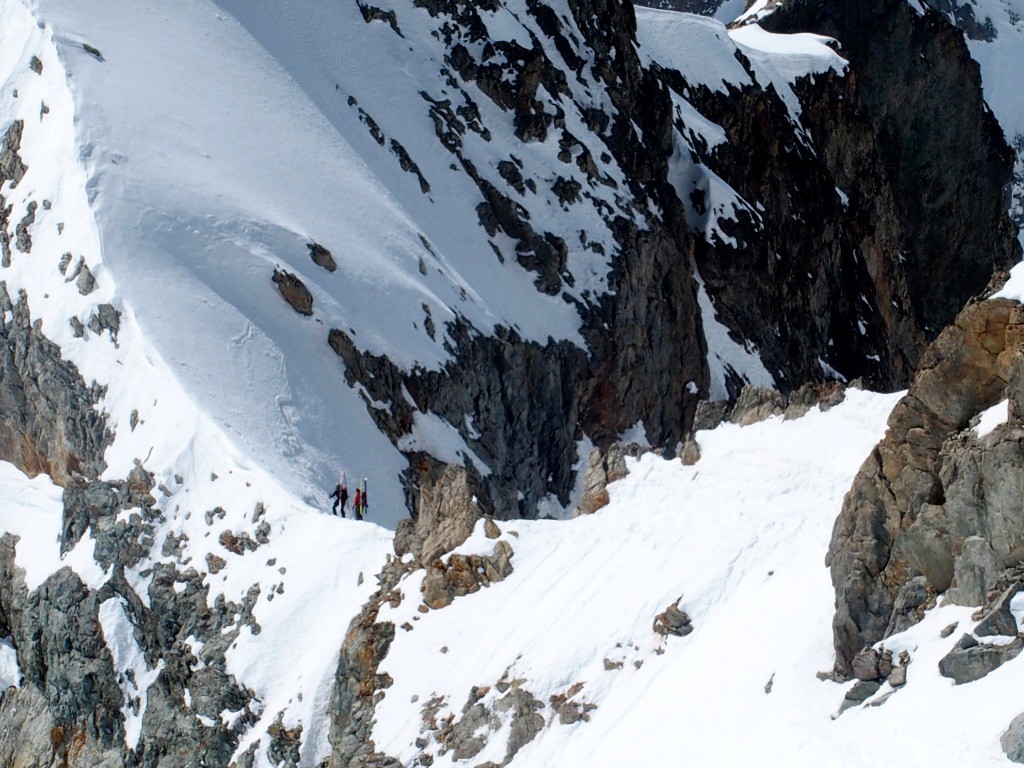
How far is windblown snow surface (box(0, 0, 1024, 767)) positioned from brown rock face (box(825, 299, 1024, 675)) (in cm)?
66

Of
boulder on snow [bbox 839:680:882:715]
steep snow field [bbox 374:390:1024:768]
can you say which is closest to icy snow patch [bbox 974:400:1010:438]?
steep snow field [bbox 374:390:1024:768]

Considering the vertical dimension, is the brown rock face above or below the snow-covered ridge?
below

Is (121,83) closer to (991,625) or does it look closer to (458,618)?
(458,618)

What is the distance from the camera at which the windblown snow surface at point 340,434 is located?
18.9 m

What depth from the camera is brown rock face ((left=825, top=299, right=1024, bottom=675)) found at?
15453mm

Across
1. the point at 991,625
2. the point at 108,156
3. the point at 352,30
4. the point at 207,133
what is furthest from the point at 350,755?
the point at 352,30

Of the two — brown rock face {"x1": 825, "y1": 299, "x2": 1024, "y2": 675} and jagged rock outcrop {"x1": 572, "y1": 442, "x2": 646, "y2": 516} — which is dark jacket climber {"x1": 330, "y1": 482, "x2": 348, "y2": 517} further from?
brown rock face {"x1": 825, "y1": 299, "x2": 1024, "y2": 675}

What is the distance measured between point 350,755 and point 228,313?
15186 millimetres

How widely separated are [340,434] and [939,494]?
64.6ft

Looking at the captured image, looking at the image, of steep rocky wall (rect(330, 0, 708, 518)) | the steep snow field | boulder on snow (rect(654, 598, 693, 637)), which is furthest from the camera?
steep rocky wall (rect(330, 0, 708, 518))

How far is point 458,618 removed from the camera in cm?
2447

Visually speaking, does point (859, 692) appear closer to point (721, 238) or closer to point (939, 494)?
point (939, 494)

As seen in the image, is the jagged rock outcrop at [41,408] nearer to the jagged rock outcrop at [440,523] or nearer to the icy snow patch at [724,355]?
the jagged rock outcrop at [440,523]

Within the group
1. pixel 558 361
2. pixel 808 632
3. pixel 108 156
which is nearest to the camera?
pixel 808 632
